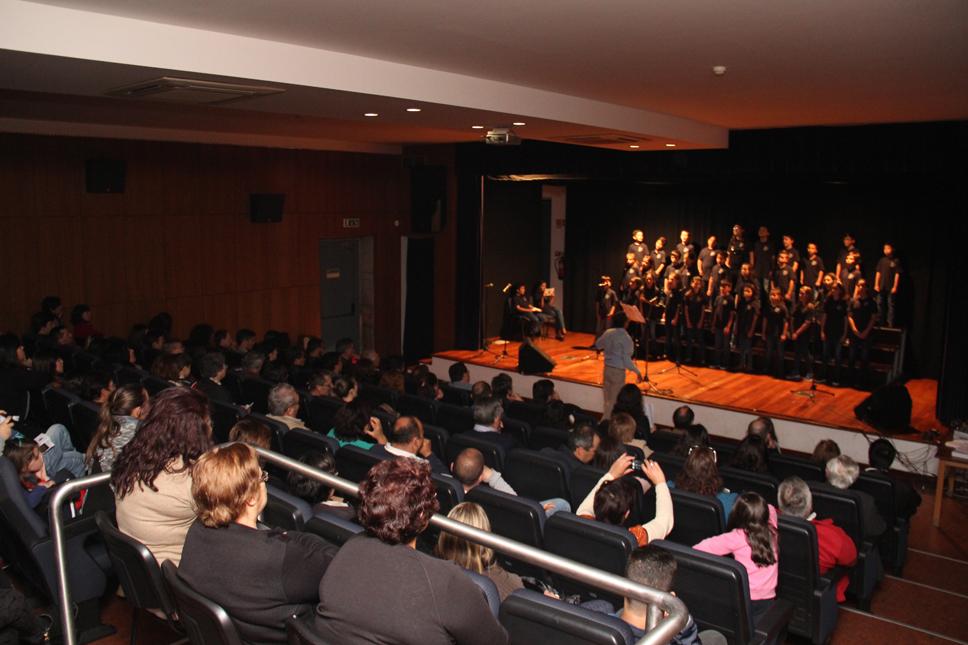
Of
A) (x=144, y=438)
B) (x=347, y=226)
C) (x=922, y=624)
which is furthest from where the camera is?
(x=347, y=226)

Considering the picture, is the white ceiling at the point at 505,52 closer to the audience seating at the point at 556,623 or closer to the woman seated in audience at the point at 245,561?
the woman seated in audience at the point at 245,561

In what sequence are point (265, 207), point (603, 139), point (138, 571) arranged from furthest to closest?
point (265, 207) < point (603, 139) < point (138, 571)

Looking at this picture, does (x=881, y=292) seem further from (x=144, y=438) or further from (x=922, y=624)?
(x=144, y=438)

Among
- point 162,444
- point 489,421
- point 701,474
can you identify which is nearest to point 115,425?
point 162,444

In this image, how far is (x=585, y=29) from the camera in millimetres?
4676

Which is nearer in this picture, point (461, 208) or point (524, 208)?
point (461, 208)

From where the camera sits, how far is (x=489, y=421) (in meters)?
5.92

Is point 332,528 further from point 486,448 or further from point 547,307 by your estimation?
point 547,307

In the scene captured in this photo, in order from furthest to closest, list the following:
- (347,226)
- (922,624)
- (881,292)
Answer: (347,226), (881,292), (922,624)

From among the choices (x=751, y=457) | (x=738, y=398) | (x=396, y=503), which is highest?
(x=396, y=503)

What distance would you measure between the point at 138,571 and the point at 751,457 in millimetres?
4416

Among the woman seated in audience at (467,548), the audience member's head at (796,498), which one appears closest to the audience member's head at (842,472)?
the audience member's head at (796,498)

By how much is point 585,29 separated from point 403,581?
3677 mm

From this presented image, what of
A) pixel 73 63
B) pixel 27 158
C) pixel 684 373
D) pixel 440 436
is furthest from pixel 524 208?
pixel 73 63
